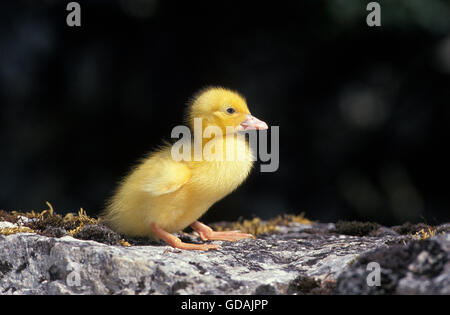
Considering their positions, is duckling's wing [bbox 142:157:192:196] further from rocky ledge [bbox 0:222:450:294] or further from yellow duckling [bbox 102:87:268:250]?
rocky ledge [bbox 0:222:450:294]

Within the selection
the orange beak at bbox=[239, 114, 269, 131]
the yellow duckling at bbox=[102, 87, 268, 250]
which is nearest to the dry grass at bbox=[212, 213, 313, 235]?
the yellow duckling at bbox=[102, 87, 268, 250]

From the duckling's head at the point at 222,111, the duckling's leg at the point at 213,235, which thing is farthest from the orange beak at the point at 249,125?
the duckling's leg at the point at 213,235

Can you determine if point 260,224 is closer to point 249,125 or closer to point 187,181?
point 249,125

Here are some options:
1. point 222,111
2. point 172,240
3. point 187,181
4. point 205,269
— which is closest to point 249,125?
point 222,111

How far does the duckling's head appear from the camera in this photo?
560 cm

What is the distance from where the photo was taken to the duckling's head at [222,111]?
5.60 metres

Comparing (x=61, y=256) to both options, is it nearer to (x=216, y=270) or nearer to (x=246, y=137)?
(x=216, y=270)

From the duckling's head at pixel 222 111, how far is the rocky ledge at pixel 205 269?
125cm

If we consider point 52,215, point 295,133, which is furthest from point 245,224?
point 52,215

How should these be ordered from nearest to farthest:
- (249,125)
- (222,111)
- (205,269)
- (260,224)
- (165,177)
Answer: (205,269), (165,177), (222,111), (249,125), (260,224)

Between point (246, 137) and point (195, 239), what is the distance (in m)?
1.07

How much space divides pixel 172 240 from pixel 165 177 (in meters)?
0.51

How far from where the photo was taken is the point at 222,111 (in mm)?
5598
